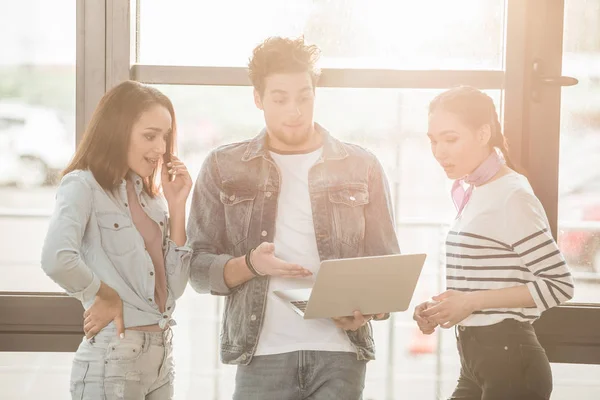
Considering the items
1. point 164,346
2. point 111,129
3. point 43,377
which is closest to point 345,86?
point 111,129

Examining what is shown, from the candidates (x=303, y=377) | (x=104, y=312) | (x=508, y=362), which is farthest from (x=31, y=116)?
(x=508, y=362)

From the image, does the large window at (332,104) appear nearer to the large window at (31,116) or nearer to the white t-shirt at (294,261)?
the large window at (31,116)

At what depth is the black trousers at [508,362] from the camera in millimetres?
1702

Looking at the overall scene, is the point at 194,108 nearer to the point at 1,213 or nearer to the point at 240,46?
the point at 240,46

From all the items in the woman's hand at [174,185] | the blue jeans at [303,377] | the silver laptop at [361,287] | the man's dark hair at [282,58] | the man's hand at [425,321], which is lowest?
the blue jeans at [303,377]

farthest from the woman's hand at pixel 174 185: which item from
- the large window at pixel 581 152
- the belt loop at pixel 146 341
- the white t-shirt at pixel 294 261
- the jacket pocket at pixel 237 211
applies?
the large window at pixel 581 152

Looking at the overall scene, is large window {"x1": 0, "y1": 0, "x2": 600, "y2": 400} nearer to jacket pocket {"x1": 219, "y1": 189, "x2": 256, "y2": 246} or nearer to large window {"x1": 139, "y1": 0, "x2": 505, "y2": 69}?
large window {"x1": 139, "y1": 0, "x2": 505, "y2": 69}

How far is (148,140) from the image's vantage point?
1799mm

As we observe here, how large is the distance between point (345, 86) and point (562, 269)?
87cm

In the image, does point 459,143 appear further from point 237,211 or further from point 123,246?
point 123,246

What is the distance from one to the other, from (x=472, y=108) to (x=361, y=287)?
0.59m

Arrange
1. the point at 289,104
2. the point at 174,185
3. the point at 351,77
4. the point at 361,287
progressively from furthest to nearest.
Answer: the point at 351,77 → the point at 174,185 → the point at 289,104 → the point at 361,287

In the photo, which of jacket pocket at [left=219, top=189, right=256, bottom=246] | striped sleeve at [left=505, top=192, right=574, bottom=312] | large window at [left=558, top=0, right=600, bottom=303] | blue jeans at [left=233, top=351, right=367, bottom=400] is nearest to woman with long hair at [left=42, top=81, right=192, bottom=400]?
jacket pocket at [left=219, top=189, right=256, bottom=246]

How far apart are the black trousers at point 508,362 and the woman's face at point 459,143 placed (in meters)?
0.42
